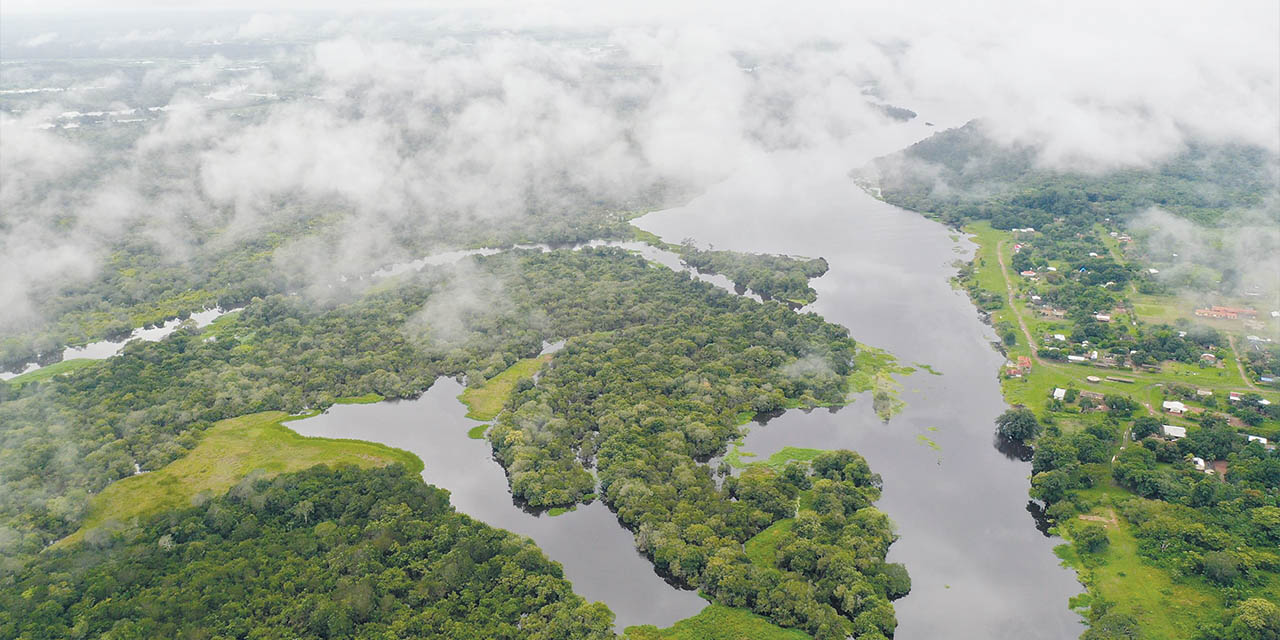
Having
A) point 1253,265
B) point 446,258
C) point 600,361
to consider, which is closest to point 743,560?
point 600,361

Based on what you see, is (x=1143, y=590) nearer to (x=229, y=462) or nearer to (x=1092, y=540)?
(x=1092, y=540)

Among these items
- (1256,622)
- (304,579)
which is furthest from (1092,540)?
(304,579)

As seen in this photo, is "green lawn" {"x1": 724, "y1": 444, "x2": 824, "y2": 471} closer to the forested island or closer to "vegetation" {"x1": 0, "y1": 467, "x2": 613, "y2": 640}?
the forested island

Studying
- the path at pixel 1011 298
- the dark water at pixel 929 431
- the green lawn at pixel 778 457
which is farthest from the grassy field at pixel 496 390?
the path at pixel 1011 298

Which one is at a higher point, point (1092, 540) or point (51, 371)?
point (1092, 540)

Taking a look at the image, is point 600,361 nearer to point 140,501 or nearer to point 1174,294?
point 140,501

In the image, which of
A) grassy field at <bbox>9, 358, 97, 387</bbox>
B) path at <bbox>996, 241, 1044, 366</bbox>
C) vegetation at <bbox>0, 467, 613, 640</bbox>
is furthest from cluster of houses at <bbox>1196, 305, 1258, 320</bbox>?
grassy field at <bbox>9, 358, 97, 387</bbox>
